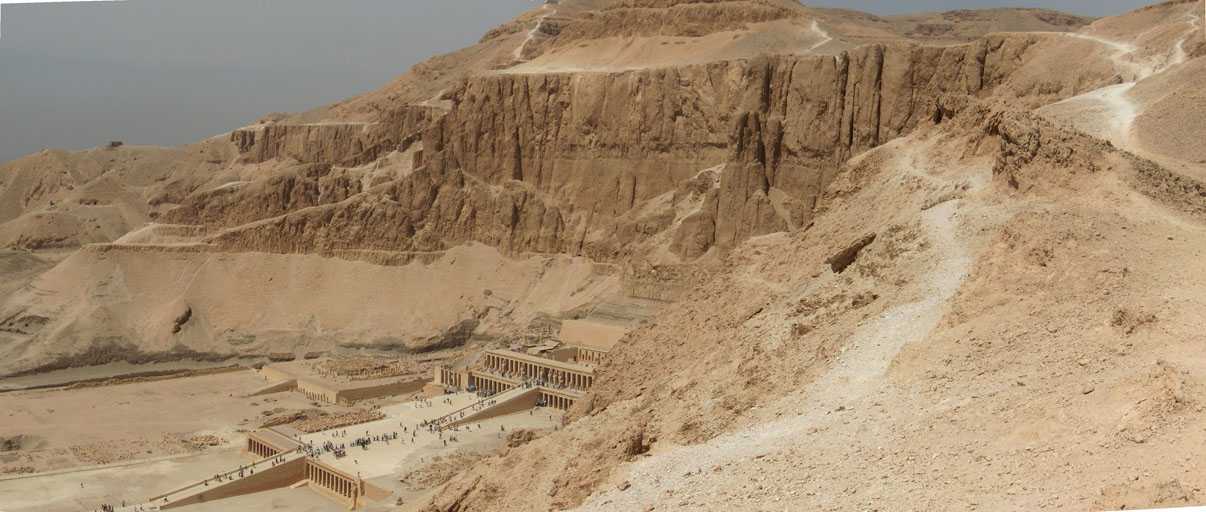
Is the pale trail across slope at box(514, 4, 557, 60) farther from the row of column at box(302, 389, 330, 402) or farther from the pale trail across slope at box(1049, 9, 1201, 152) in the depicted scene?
the pale trail across slope at box(1049, 9, 1201, 152)

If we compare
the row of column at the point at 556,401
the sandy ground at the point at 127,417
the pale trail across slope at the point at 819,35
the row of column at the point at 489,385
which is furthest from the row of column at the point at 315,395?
the pale trail across slope at the point at 819,35

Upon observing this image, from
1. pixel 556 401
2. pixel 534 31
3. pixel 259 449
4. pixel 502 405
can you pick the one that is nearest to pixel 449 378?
pixel 556 401

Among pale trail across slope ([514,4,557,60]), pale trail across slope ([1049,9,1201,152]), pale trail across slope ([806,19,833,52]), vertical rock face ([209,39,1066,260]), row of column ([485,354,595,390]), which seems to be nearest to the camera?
pale trail across slope ([1049,9,1201,152])

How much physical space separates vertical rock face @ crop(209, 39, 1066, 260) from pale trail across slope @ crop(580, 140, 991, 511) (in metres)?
43.5

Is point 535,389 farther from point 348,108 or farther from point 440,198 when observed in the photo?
point 348,108

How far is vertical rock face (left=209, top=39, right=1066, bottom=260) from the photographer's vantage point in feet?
213

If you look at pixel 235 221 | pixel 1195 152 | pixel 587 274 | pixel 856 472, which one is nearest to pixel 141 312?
pixel 235 221

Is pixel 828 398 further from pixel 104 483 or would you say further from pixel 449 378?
pixel 449 378

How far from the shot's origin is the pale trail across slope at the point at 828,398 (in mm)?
14711

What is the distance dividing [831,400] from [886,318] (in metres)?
2.55

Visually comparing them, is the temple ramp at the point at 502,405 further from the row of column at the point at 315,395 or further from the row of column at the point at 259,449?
the row of column at the point at 315,395

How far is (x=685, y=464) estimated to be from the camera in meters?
15.3

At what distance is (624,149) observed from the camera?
78.0 meters

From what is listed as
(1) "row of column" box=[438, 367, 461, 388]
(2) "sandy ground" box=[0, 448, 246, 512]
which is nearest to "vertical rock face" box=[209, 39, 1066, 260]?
(1) "row of column" box=[438, 367, 461, 388]
